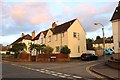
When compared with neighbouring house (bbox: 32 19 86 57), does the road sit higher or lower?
lower

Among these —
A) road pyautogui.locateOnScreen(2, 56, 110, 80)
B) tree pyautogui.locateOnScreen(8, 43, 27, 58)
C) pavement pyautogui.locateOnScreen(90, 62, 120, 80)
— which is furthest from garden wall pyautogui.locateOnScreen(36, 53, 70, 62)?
pavement pyautogui.locateOnScreen(90, 62, 120, 80)

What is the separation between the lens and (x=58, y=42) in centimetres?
5325

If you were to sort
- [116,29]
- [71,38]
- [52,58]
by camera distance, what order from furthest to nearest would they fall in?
[71,38], [116,29], [52,58]

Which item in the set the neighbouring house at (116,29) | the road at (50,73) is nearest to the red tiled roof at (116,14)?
the neighbouring house at (116,29)

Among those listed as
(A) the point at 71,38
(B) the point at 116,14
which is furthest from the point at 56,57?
(B) the point at 116,14

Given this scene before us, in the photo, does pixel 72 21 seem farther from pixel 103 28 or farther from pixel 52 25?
pixel 103 28

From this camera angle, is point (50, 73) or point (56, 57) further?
point (56, 57)

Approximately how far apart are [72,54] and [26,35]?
38.0m

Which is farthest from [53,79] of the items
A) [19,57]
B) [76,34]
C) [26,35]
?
[26,35]

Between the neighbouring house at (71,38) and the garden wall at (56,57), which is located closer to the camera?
the garden wall at (56,57)

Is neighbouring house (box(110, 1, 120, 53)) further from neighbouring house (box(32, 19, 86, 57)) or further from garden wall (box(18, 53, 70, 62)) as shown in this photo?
neighbouring house (box(32, 19, 86, 57))

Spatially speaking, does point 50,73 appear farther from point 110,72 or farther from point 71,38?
point 71,38

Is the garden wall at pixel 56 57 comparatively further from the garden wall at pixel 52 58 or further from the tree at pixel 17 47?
the tree at pixel 17 47

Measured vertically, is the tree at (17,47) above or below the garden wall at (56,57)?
above
